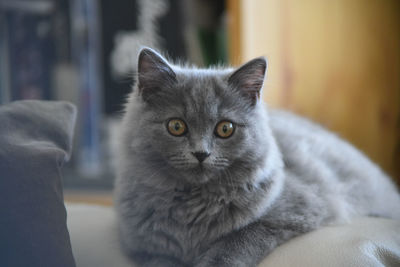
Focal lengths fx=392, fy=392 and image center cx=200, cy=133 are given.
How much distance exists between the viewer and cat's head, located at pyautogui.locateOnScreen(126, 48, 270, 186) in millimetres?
1025

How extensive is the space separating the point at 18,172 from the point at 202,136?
441 millimetres

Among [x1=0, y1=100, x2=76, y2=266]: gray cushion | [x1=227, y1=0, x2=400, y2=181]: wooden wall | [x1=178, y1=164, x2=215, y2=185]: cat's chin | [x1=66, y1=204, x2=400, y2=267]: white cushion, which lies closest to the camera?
[x1=0, y1=100, x2=76, y2=266]: gray cushion

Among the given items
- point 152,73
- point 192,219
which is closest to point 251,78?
point 152,73

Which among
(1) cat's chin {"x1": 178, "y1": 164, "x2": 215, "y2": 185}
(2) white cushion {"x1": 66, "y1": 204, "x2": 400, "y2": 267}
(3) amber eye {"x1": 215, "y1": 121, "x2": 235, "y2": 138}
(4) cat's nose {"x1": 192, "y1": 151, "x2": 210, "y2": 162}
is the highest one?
(3) amber eye {"x1": 215, "y1": 121, "x2": 235, "y2": 138}

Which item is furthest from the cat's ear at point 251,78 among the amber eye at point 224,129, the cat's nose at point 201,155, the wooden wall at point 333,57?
the wooden wall at point 333,57

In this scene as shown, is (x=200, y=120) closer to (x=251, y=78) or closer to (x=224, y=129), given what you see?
(x=224, y=129)

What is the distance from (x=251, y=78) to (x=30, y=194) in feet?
2.17

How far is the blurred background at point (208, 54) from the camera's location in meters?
1.97

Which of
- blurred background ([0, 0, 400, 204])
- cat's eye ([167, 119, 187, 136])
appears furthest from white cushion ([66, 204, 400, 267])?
blurred background ([0, 0, 400, 204])

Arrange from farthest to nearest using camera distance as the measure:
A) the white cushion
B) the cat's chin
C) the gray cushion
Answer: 1. the cat's chin
2. the white cushion
3. the gray cushion

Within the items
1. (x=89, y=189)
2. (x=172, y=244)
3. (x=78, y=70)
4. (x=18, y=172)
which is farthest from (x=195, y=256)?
(x=78, y=70)

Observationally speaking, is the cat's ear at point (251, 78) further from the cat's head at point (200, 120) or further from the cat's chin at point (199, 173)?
the cat's chin at point (199, 173)

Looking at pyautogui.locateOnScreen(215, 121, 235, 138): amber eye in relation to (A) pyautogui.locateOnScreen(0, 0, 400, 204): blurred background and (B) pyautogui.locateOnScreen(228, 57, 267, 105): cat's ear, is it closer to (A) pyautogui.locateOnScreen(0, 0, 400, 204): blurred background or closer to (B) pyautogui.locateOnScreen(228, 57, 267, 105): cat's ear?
(B) pyautogui.locateOnScreen(228, 57, 267, 105): cat's ear

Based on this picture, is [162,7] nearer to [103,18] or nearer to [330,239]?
[103,18]
